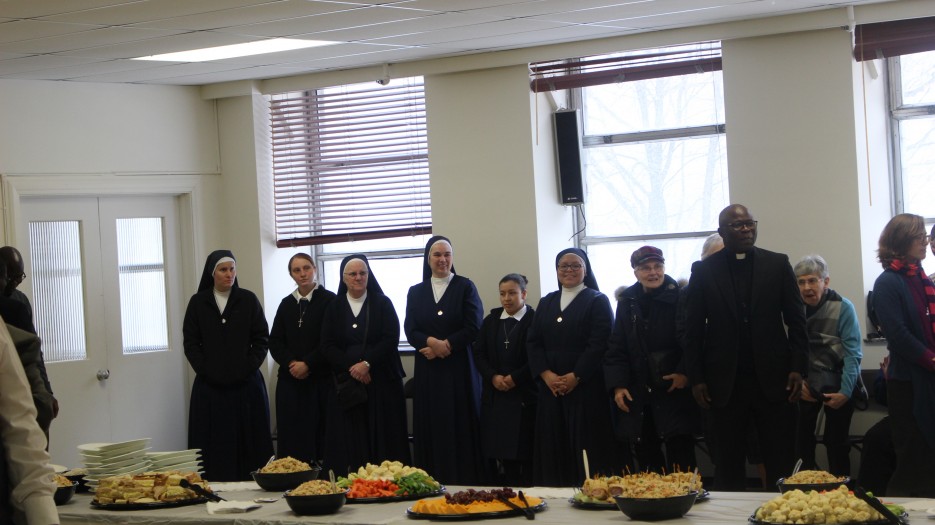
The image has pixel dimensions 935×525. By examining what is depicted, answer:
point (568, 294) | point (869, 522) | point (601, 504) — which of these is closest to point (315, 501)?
point (601, 504)

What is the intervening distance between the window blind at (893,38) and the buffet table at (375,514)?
135 inches

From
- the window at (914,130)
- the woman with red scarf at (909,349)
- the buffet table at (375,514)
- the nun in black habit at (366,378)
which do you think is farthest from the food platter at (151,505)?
the window at (914,130)

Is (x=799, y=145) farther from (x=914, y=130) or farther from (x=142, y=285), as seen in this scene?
(x=142, y=285)

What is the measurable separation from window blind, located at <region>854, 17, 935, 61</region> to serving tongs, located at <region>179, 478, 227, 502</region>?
419cm

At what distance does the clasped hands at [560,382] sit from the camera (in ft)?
20.3

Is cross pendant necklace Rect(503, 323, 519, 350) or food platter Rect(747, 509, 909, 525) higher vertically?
cross pendant necklace Rect(503, 323, 519, 350)

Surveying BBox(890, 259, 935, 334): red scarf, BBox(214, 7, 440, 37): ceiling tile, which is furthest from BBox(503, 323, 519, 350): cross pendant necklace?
BBox(890, 259, 935, 334): red scarf

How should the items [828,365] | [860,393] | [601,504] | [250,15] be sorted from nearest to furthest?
[601,504]
[250,15]
[828,365]
[860,393]

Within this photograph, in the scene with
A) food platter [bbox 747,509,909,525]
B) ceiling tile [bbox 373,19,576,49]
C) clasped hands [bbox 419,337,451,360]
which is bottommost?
food platter [bbox 747,509,909,525]

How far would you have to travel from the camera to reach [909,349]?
17.0ft

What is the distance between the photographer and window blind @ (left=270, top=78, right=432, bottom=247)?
7996mm

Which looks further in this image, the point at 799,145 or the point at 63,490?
the point at 799,145

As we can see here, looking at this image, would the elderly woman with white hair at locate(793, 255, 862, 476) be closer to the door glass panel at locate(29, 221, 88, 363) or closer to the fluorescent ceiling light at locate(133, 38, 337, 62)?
the fluorescent ceiling light at locate(133, 38, 337, 62)

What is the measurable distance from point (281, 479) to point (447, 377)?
7.78 feet
